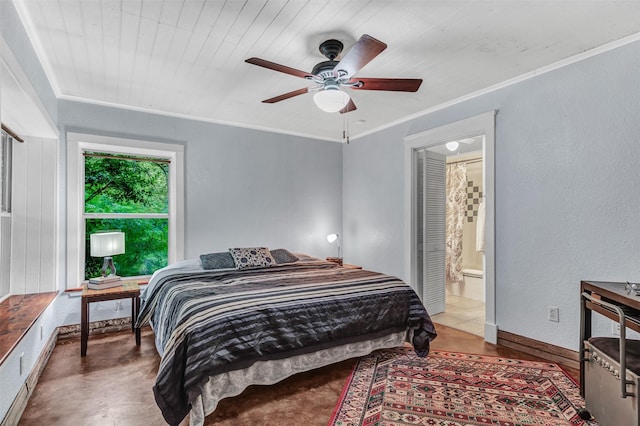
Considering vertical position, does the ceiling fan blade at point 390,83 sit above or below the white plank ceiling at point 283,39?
below

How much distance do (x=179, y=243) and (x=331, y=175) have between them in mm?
2340

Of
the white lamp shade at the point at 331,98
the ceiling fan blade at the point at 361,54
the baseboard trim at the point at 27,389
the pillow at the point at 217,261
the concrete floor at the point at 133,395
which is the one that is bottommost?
the concrete floor at the point at 133,395

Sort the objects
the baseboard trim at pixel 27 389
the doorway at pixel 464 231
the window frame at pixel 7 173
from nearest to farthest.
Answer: the baseboard trim at pixel 27 389 → the window frame at pixel 7 173 → the doorway at pixel 464 231

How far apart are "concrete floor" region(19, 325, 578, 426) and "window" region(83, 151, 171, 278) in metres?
1.06

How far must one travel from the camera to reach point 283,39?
233 cm

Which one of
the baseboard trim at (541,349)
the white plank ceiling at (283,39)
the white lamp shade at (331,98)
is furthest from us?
the baseboard trim at (541,349)

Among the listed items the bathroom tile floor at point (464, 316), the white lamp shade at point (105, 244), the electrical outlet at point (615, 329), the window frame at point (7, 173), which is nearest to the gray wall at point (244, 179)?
the window frame at point (7, 173)

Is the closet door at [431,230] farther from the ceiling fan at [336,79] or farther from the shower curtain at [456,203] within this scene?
the ceiling fan at [336,79]

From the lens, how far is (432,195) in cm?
429

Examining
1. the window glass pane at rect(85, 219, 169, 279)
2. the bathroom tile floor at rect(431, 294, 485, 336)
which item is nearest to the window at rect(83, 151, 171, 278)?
the window glass pane at rect(85, 219, 169, 279)

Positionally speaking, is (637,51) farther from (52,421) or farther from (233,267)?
(52,421)

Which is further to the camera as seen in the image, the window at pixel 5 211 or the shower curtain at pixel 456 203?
the shower curtain at pixel 456 203

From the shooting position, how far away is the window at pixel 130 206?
12.1 ft

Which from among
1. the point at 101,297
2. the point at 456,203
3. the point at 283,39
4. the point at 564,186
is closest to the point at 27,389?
the point at 101,297
